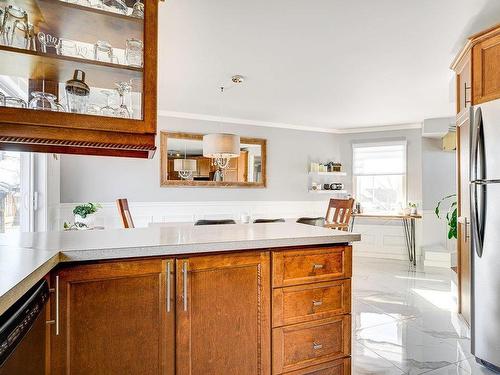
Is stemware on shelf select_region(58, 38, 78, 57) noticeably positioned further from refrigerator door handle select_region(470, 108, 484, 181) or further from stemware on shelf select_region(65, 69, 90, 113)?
refrigerator door handle select_region(470, 108, 484, 181)

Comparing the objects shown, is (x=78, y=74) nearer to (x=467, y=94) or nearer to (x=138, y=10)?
(x=138, y=10)

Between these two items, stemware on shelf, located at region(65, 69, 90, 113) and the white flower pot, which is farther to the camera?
the white flower pot

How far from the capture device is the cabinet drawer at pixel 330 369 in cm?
169

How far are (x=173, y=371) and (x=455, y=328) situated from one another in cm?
274

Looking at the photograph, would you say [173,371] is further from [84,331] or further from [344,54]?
[344,54]

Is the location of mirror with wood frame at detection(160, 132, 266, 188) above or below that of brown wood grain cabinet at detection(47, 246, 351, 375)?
above

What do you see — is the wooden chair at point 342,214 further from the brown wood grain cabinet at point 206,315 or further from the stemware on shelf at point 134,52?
the stemware on shelf at point 134,52

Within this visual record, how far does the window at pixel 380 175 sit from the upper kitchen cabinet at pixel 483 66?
360cm

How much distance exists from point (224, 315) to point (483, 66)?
2565mm

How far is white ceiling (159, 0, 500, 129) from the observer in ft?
7.75

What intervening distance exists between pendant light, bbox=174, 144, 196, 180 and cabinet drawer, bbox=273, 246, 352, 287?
152 inches

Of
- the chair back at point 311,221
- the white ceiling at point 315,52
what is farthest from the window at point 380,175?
the chair back at point 311,221

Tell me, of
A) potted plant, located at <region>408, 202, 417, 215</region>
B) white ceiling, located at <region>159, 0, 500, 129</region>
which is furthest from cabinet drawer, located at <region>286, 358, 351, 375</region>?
potted plant, located at <region>408, 202, 417, 215</region>

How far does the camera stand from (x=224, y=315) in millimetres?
1570
